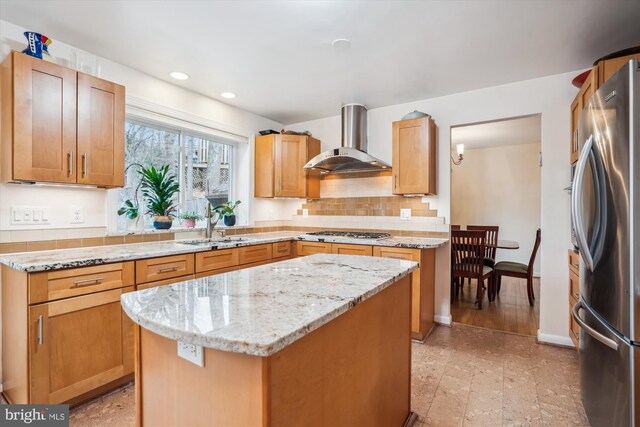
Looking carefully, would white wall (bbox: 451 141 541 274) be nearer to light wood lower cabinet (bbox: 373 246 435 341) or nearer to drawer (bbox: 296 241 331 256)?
light wood lower cabinet (bbox: 373 246 435 341)

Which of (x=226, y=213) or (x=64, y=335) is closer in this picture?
(x=64, y=335)

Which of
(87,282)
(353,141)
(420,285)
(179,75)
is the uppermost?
(179,75)

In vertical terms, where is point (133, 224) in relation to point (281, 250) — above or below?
above

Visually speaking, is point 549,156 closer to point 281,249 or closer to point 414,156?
point 414,156

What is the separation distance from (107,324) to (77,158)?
3.64ft

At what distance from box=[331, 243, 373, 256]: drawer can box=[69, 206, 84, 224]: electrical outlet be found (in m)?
2.16

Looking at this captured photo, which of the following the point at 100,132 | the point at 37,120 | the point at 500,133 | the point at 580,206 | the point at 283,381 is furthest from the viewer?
the point at 500,133

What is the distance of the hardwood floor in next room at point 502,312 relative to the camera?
319cm

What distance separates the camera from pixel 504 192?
6.05 meters

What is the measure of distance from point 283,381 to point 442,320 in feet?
9.60

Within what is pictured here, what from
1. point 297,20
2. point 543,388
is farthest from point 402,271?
point 297,20

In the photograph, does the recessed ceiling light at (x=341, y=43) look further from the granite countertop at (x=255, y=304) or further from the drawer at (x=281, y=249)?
the drawer at (x=281, y=249)

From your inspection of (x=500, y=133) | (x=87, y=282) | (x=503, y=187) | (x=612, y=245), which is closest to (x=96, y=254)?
(x=87, y=282)

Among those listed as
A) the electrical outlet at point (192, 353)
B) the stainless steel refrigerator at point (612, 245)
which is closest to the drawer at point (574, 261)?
the stainless steel refrigerator at point (612, 245)
